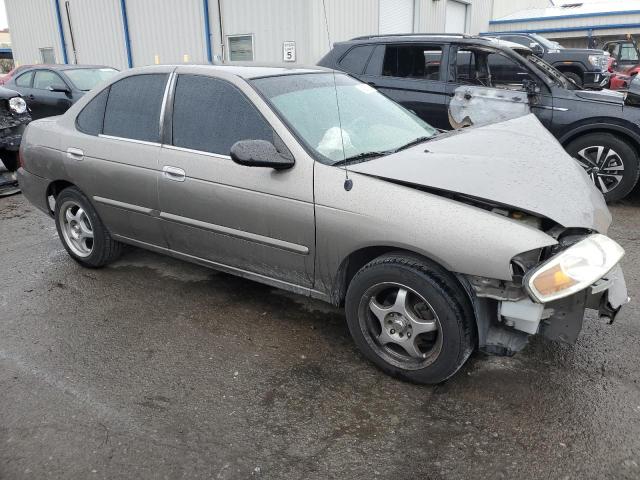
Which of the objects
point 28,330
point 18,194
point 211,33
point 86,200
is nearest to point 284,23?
point 211,33

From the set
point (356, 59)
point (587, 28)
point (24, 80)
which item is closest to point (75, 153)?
point (356, 59)

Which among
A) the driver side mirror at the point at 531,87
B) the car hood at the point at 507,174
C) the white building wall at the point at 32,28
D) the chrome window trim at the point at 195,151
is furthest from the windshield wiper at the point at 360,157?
the white building wall at the point at 32,28

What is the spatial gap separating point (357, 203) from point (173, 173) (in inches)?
54.5

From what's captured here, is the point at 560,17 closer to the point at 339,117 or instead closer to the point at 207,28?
the point at 207,28

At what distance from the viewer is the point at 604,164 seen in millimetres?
5871

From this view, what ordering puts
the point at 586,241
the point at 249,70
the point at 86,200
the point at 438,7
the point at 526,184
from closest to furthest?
the point at 586,241 < the point at 526,184 < the point at 249,70 < the point at 86,200 < the point at 438,7

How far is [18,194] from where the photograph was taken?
7188 mm

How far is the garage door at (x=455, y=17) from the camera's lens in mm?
19156

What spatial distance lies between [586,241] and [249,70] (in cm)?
232

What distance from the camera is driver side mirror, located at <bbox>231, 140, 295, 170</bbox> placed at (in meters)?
2.93

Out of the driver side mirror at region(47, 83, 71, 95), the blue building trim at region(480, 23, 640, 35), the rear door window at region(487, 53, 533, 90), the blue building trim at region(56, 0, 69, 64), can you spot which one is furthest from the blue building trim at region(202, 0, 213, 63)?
the blue building trim at region(480, 23, 640, 35)

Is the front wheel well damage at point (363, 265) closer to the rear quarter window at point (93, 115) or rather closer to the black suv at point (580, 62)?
the rear quarter window at point (93, 115)

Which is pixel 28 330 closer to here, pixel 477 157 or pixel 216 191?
pixel 216 191

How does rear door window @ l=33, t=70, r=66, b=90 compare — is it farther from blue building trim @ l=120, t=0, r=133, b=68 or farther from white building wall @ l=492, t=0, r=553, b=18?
white building wall @ l=492, t=0, r=553, b=18
